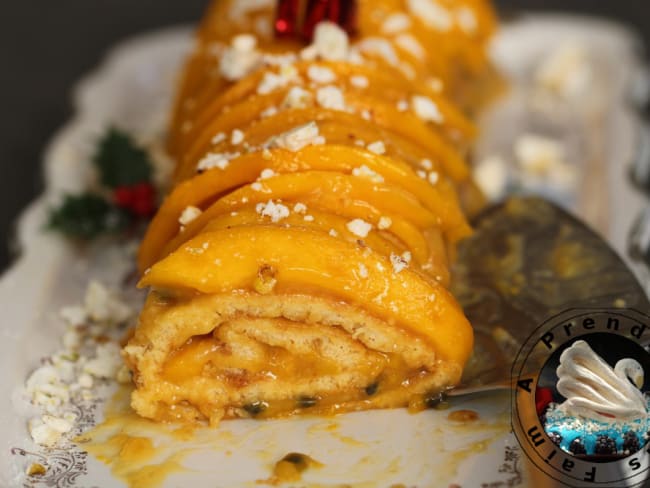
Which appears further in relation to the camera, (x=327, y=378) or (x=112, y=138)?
(x=112, y=138)

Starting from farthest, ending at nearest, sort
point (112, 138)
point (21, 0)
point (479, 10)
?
1. point (21, 0)
2. point (479, 10)
3. point (112, 138)

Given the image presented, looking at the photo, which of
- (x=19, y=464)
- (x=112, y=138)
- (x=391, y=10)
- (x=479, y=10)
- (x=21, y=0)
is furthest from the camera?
(x=21, y=0)

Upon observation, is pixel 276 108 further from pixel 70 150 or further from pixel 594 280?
pixel 70 150

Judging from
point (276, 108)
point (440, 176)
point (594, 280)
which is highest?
point (276, 108)

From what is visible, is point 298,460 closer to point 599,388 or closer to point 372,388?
point 372,388

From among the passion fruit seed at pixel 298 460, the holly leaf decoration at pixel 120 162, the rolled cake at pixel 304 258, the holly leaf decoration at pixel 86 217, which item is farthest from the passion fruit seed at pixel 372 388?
the holly leaf decoration at pixel 120 162

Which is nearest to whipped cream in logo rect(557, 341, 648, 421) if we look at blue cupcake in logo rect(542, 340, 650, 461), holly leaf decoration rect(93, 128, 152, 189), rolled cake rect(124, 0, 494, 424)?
blue cupcake in logo rect(542, 340, 650, 461)

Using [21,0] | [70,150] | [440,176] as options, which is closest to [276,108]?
[440,176]
